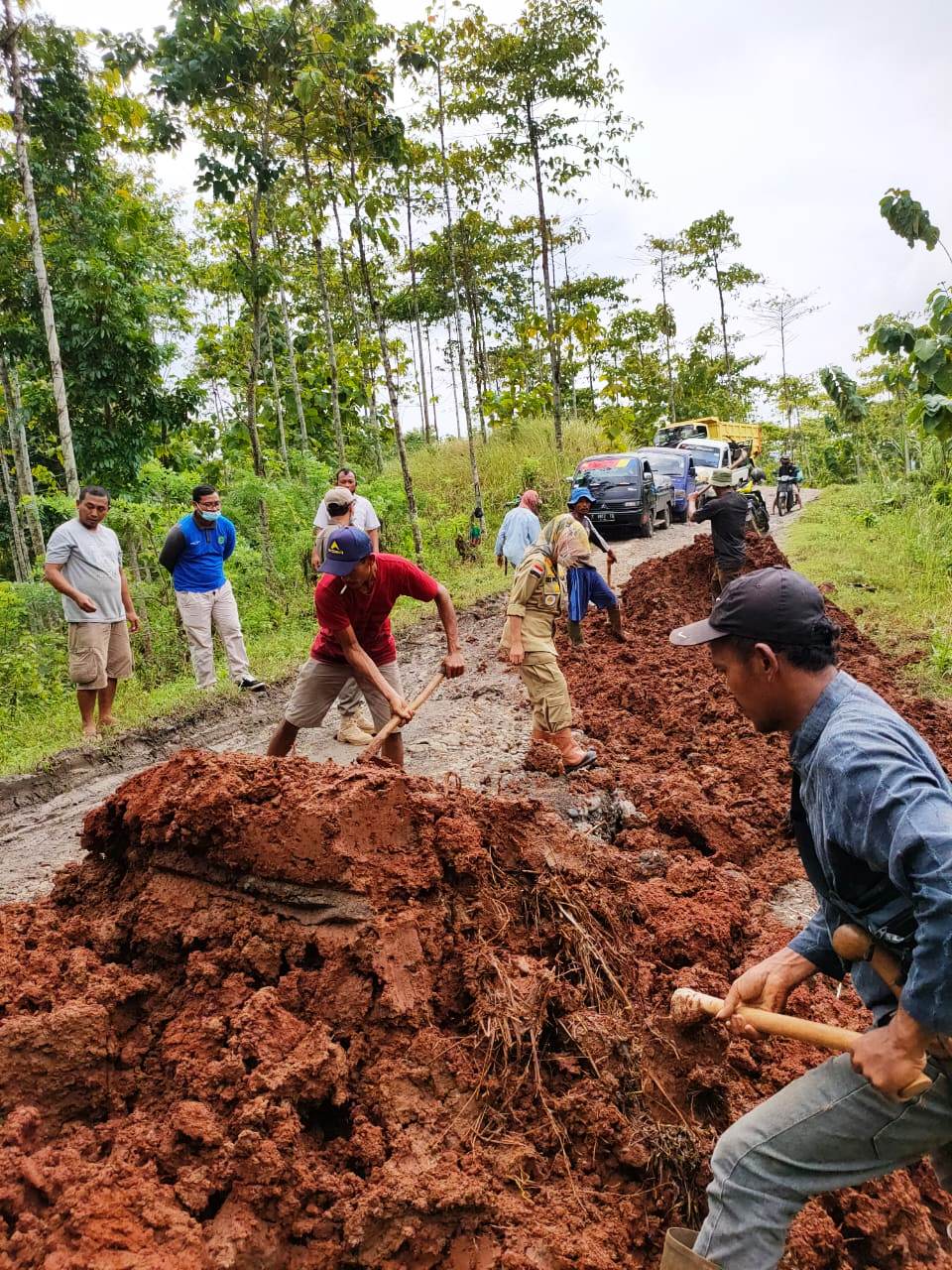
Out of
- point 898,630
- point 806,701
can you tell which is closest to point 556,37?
point 898,630

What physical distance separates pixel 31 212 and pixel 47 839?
6632mm

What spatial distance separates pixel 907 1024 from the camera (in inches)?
62.3

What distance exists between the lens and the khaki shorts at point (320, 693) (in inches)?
207

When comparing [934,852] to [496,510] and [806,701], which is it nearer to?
[806,701]

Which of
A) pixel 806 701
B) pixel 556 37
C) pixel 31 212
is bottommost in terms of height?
pixel 806 701

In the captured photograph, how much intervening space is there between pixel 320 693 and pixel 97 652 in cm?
249

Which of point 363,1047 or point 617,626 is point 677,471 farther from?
point 363,1047

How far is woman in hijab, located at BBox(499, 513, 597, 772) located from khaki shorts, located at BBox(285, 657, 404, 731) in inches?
46.4

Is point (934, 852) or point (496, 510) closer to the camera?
point (934, 852)

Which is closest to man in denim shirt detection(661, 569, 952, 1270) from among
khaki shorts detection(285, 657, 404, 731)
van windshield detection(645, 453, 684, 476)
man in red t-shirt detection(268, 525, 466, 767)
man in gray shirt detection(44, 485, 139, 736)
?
man in red t-shirt detection(268, 525, 466, 767)

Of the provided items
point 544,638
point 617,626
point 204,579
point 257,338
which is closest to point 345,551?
point 544,638

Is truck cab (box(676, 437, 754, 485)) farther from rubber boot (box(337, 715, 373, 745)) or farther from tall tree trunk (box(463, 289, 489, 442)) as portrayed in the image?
rubber boot (box(337, 715, 373, 745))

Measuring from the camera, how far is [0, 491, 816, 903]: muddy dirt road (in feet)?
17.3

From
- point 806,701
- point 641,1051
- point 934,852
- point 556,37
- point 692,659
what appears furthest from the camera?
point 556,37
